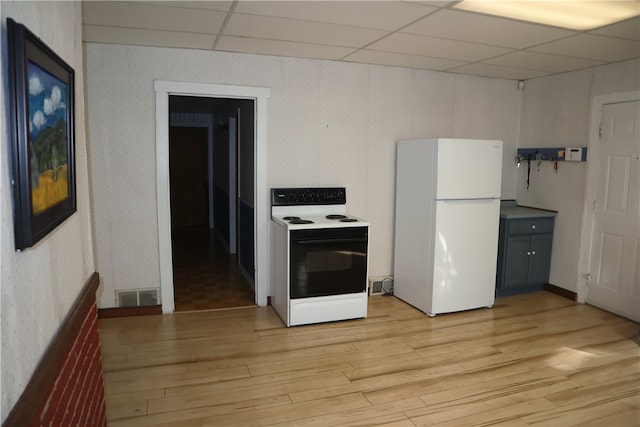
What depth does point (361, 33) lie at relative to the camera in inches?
127

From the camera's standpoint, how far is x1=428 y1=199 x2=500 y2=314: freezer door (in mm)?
3930

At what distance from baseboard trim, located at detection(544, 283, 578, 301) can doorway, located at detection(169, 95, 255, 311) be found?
10.4 feet

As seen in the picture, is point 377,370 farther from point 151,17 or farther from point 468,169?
point 151,17

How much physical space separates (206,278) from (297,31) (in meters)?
3.03

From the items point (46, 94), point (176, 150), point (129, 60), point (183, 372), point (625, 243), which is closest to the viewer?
point (46, 94)

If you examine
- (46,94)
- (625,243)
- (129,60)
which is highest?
(129,60)

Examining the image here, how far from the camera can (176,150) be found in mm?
8227

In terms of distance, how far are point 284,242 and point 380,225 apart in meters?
1.23

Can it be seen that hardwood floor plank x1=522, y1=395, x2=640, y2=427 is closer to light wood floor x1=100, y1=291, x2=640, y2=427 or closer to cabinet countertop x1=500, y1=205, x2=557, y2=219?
light wood floor x1=100, y1=291, x2=640, y2=427

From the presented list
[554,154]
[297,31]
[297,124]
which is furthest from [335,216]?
[554,154]

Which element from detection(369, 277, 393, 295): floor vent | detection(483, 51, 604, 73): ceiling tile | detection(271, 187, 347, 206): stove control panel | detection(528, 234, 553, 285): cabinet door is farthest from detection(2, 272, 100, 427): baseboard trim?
detection(528, 234, 553, 285): cabinet door

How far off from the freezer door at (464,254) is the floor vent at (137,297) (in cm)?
246

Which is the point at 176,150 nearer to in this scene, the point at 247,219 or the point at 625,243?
the point at 247,219

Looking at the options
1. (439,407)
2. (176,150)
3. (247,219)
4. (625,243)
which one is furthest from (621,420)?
(176,150)
